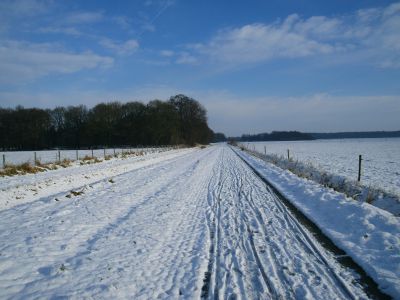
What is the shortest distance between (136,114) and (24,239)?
283 feet

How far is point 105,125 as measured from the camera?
8819cm

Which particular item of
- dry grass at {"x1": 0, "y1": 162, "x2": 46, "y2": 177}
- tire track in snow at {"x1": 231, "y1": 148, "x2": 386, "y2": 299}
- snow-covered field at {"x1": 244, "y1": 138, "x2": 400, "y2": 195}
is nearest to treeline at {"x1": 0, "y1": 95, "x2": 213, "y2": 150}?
snow-covered field at {"x1": 244, "y1": 138, "x2": 400, "y2": 195}

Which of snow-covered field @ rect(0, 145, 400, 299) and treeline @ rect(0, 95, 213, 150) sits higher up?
treeline @ rect(0, 95, 213, 150)

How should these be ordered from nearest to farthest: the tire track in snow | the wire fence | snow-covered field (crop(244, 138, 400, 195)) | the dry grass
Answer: the tire track in snow
snow-covered field (crop(244, 138, 400, 195))
the dry grass
the wire fence

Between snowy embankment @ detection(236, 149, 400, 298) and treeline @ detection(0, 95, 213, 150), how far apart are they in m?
69.5

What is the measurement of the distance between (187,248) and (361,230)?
408 centimetres

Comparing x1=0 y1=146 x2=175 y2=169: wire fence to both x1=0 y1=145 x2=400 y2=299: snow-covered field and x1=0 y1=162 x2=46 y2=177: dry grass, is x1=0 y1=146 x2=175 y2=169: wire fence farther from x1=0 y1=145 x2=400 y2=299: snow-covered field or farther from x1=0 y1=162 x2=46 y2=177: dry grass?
x1=0 y1=145 x2=400 y2=299: snow-covered field

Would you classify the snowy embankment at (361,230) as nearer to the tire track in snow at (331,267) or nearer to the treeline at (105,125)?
the tire track in snow at (331,267)

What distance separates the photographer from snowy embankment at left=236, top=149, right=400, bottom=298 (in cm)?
568

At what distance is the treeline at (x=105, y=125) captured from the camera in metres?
82.2

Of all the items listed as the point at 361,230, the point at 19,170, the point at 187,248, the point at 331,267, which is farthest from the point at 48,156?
the point at 331,267

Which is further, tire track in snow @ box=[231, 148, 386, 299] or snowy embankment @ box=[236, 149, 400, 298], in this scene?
snowy embankment @ box=[236, 149, 400, 298]

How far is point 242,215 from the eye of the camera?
9.49 metres

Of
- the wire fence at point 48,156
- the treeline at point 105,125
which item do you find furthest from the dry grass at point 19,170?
the treeline at point 105,125
